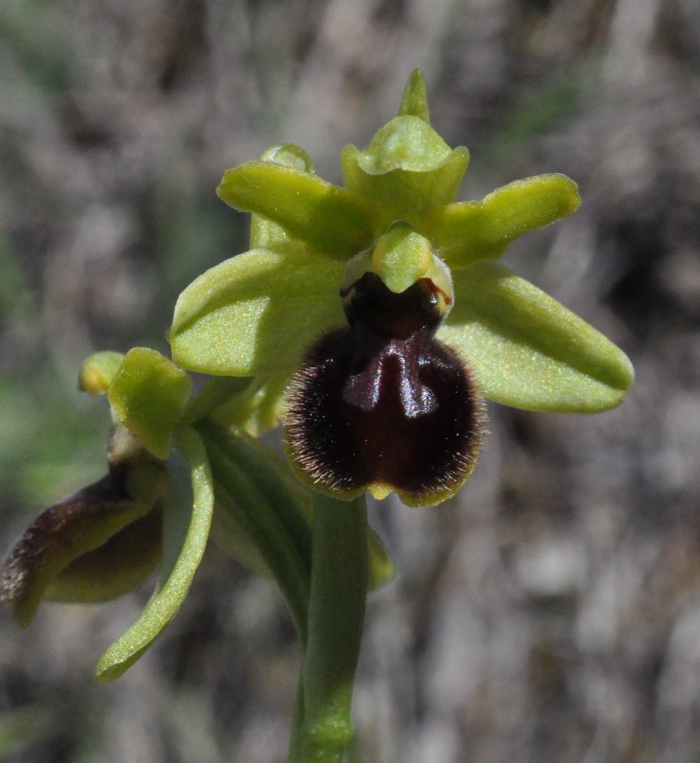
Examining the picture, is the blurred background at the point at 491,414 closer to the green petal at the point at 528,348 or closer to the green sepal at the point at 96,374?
the green sepal at the point at 96,374

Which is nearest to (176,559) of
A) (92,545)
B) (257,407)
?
(92,545)

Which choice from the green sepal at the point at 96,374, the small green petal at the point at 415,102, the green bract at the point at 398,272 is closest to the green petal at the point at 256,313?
the green bract at the point at 398,272

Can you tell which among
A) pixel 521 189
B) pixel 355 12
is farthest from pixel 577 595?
pixel 355 12

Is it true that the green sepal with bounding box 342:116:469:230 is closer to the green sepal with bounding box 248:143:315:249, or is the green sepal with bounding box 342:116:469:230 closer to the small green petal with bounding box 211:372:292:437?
the green sepal with bounding box 248:143:315:249

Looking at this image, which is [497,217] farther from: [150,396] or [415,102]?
[150,396]

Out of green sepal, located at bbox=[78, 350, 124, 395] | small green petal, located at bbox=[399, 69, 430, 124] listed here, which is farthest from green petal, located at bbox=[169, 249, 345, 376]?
green sepal, located at bbox=[78, 350, 124, 395]

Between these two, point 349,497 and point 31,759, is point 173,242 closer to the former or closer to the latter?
point 31,759
